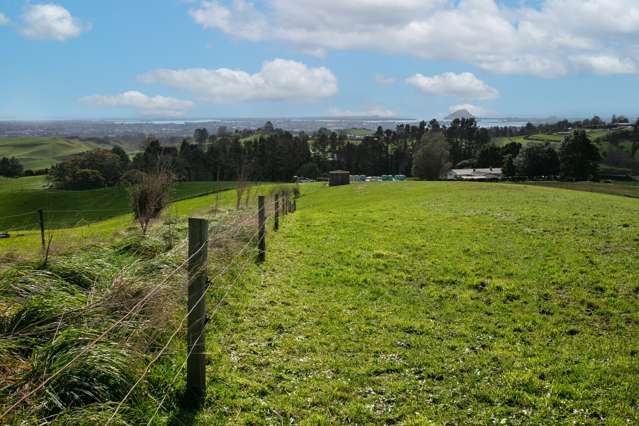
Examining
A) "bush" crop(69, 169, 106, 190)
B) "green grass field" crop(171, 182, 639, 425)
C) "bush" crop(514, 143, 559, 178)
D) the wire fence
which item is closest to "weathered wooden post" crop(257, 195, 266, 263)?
the wire fence

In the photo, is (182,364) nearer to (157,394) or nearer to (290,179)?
(157,394)

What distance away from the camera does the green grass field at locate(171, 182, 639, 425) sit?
5355 mm

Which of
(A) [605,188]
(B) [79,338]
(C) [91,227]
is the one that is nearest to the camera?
(B) [79,338]

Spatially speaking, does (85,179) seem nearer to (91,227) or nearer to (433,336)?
(91,227)

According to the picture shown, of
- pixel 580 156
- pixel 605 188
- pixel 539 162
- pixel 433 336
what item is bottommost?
pixel 605 188

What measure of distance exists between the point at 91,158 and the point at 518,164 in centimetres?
8277

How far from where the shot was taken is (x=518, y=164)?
294ft

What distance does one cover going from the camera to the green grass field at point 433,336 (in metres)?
5.36

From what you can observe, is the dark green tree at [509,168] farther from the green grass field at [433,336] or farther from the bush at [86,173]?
the green grass field at [433,336]

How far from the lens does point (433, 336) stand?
7.50 meters

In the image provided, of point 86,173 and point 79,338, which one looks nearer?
point 79,338

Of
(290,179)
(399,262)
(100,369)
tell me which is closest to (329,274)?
(399,262)

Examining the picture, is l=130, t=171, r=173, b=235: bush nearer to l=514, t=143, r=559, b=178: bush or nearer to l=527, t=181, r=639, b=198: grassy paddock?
l=527, t=181, r=639, b=198: grassy paddock

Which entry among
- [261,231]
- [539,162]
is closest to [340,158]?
[539,162]
